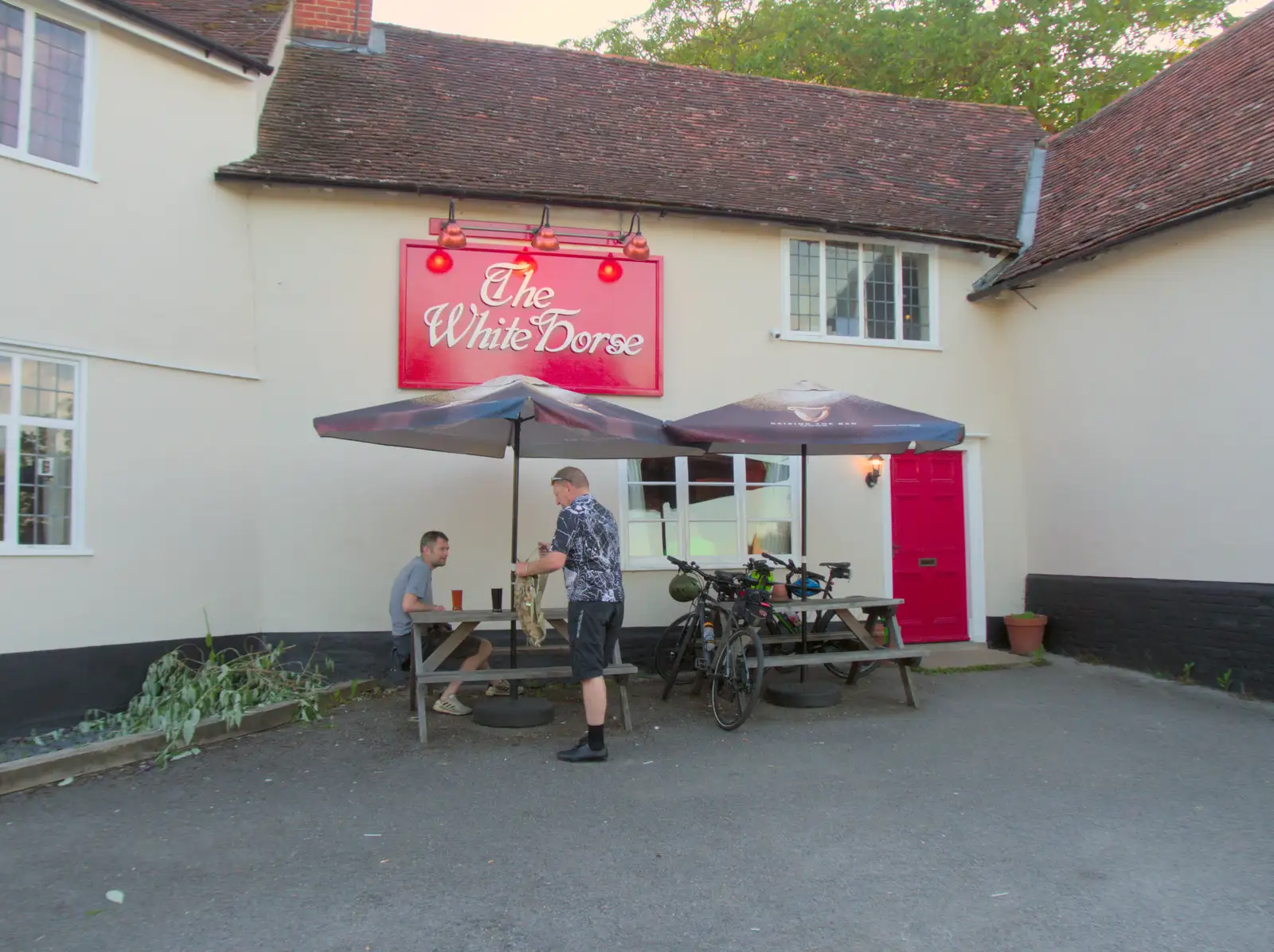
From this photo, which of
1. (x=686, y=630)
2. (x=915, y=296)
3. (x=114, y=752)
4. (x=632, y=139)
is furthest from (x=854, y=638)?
(x=632, y=139)

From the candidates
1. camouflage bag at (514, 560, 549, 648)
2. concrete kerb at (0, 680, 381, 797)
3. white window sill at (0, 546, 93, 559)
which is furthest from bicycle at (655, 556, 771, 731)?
white window sill at (0, 546, 93, 559)

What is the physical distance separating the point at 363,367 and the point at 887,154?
7195 mm

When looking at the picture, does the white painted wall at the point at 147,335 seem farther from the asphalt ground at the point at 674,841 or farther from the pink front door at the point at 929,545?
the pink front door at the point at 929,545

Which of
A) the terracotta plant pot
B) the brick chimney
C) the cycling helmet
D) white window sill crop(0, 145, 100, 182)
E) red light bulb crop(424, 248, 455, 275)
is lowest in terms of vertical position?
the terracotta plant pot

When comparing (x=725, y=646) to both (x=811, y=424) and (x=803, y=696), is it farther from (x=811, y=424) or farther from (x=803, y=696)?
(x=811, y=424)

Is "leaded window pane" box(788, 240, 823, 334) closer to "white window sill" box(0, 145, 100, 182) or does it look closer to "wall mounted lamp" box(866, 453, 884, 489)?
"wall mounted lamp" box(866, 453, 884, 489)

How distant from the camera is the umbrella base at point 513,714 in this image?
6.96 meters

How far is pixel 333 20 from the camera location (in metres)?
11.1

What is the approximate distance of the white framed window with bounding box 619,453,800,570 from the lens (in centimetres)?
963

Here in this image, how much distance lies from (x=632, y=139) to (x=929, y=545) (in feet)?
19.3

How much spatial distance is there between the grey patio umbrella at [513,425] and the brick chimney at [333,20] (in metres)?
6.15

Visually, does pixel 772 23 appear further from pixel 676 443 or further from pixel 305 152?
pixel 676 443

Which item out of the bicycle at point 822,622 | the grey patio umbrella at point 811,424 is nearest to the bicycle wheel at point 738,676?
the grey patio umbrella at point 811,424

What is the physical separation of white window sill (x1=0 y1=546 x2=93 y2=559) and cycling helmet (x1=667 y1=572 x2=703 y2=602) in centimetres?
506
